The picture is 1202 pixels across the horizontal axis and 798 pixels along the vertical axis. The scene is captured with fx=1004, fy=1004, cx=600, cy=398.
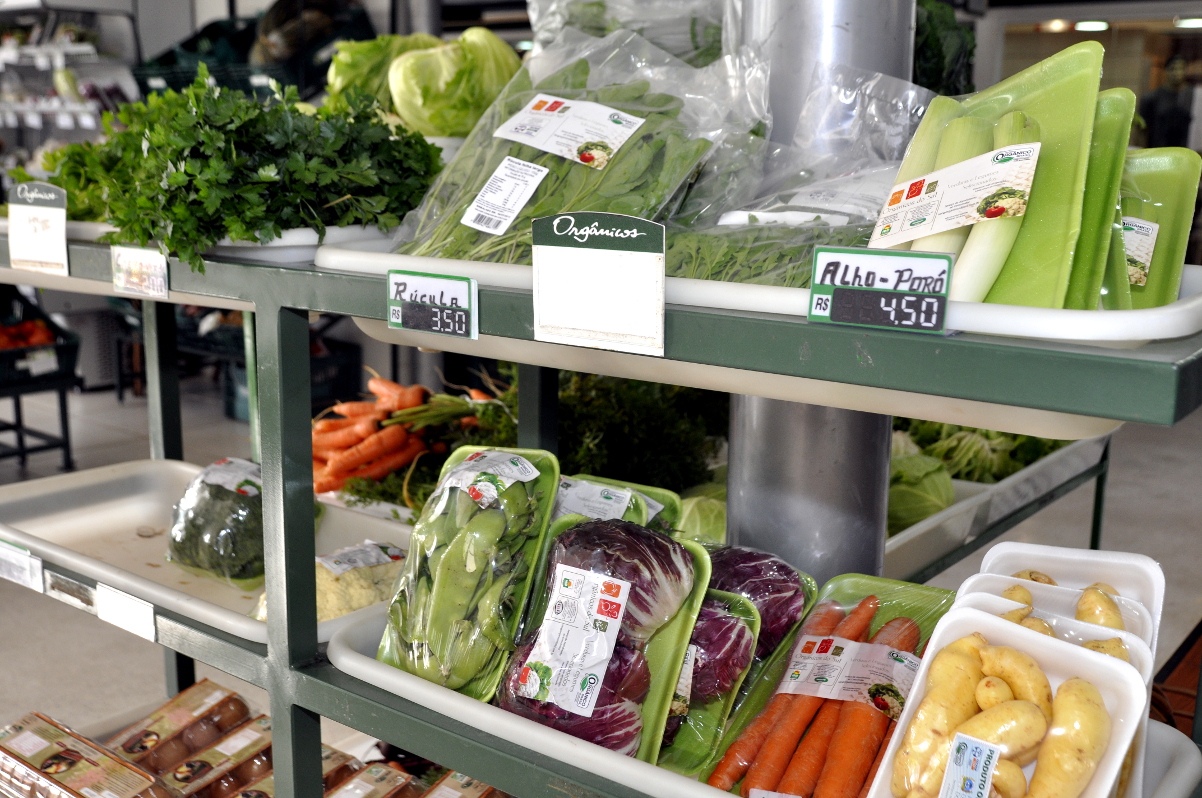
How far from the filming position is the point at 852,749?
96 cm

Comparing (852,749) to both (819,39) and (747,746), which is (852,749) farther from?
(819,39)

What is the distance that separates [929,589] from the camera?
3.87 ft

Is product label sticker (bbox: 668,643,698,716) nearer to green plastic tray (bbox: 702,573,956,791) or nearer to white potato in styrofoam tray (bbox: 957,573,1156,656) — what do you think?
green plastic tray (bbox: 702,573,956,791)

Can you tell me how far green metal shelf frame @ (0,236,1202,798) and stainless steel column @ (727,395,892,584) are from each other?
467 mm

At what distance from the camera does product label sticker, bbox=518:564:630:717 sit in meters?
0.97

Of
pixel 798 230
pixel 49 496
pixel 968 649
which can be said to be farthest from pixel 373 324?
pixel 49 496

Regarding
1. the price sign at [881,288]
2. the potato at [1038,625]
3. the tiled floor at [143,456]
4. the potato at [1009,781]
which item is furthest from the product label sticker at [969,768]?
the tiled floor at [143,456]

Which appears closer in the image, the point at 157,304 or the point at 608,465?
the point at 157,304

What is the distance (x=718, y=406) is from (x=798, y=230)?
167cm

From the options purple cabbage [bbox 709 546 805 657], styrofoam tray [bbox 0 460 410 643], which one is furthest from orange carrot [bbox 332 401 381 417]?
purple cabbage [bbox 709 546 805 657]

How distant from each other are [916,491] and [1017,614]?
1159 millimetres

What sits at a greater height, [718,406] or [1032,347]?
[1032,347]

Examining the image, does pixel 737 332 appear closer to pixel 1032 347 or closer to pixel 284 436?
pixel 1032 347

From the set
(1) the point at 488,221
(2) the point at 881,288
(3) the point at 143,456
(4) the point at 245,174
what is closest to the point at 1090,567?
(2) the point at 881,288
